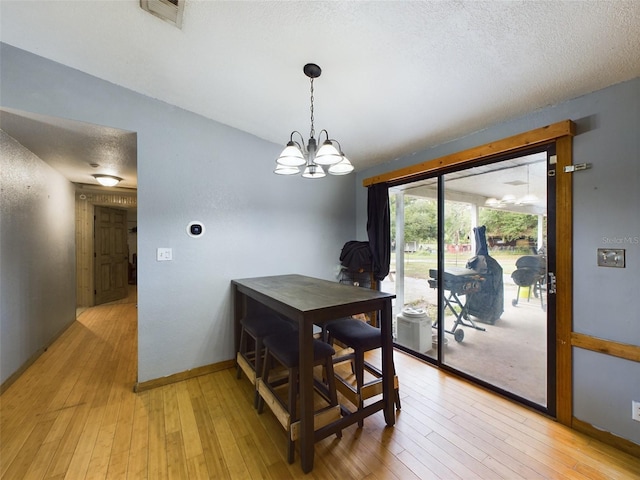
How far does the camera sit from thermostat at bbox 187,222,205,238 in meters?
2.51

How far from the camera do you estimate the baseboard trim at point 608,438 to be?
1.55m

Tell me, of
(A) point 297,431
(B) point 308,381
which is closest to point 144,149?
(B) point 308,381

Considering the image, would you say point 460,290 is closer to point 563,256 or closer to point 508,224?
point 508,224

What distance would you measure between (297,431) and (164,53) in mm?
2630

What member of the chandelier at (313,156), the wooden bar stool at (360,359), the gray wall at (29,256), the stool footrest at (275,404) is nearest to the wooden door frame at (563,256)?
the wooden bar stool at (360,359)

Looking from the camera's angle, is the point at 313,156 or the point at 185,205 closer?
the point at 313,156

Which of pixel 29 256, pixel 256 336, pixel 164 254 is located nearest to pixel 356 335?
pixel 256 336

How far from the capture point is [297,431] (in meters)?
1.52

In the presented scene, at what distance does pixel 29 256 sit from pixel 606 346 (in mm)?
5012

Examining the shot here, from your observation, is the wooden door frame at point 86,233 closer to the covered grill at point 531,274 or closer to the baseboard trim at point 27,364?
the baseboard trim at point 27,364

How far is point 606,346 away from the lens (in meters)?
1.63

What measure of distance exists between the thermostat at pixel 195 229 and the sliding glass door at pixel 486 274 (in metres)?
2.31

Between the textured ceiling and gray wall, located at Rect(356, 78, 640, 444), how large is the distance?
0.55ft

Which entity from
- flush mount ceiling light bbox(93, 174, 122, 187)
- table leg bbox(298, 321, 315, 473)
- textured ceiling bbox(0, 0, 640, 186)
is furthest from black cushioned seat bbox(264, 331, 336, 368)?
flush mount ceiling light bbox(93, 174, 122, 187)
